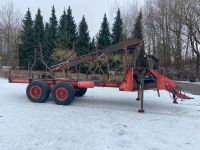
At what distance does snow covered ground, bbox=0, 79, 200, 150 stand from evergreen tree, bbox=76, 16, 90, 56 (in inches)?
1159

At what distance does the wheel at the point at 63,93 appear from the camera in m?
11.9

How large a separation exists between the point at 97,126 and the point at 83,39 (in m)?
34.9

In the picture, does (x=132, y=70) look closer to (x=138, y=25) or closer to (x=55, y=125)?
(x=55, y=125)

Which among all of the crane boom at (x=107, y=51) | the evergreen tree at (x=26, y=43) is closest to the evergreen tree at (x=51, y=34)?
the evergreen tree at (x=26, y=43)

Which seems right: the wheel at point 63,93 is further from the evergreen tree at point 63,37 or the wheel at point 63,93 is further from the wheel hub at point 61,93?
the evergreen tree at point 63,37

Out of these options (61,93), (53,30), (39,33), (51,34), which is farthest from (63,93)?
(53,30)

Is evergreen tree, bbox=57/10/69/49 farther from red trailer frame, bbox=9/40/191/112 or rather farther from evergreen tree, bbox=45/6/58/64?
red trailer frame, bbox=9/40/191/112

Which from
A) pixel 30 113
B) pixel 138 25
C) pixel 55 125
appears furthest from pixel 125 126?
pixel 138 25

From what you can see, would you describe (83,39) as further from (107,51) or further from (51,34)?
(107,51)

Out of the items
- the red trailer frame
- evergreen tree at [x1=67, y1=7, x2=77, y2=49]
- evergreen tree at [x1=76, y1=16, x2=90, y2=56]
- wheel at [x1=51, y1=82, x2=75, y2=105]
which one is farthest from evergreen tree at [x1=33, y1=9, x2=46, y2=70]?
wheel at [x1=51, y1=82, x2=75, y2=105]

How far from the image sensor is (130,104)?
12.6 meters

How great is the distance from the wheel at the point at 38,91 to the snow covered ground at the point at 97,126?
0.34 metres

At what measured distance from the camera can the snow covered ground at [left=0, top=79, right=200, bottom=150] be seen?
21.4 ft

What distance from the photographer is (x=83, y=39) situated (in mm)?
42438
